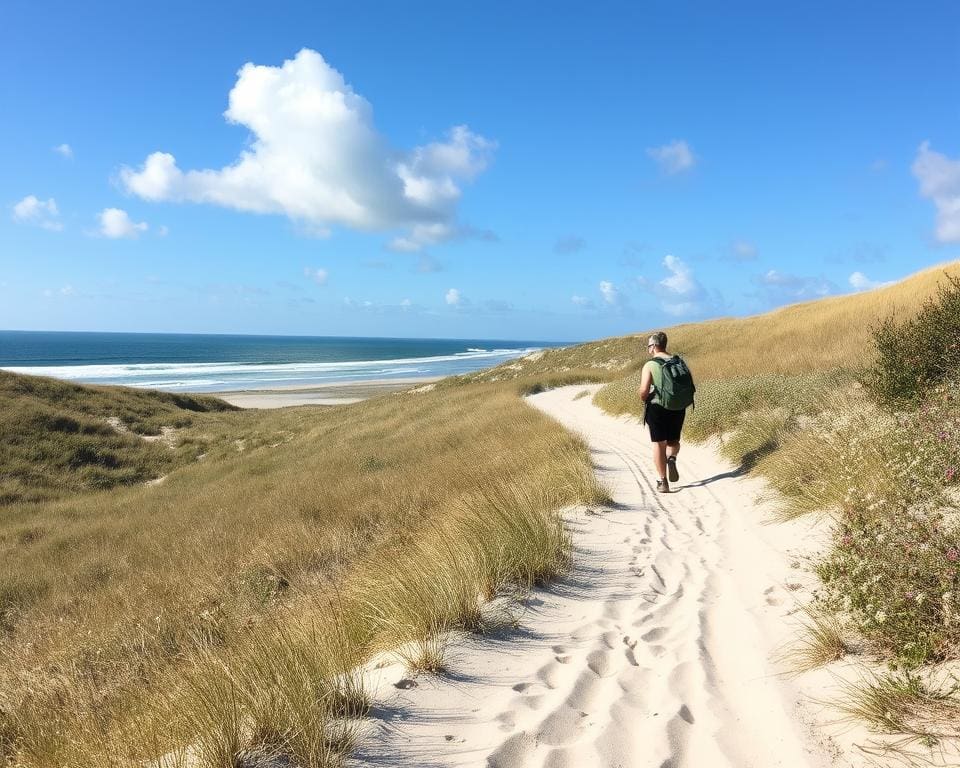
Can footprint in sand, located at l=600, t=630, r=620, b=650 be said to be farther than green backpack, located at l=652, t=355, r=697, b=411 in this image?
No

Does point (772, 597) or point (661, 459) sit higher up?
point (661, 459)

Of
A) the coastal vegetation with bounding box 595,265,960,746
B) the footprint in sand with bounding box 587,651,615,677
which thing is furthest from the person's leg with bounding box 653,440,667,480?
the footprint in sand with bounding box 587,651,615,677

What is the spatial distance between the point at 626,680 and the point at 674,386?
5.33 m

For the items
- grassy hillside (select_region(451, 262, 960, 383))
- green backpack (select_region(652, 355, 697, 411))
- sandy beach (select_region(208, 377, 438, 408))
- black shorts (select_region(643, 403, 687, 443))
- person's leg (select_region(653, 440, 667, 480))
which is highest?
grassy hillside (select_region(451, 262, 960, 383))

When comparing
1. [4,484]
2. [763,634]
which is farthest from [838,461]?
[4,484]

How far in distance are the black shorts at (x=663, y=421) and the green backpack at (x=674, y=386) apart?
118 mm

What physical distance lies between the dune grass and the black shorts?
45.6 inches

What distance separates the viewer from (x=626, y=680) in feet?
11.2

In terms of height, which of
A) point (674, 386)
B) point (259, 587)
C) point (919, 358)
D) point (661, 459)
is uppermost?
point (919, 358)

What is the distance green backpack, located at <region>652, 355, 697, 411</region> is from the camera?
26.6 feet

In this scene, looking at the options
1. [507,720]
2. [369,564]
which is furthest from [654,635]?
[369,564]

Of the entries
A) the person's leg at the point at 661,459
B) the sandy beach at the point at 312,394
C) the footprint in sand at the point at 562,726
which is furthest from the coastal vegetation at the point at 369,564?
the sandy beach at the point at 312,394

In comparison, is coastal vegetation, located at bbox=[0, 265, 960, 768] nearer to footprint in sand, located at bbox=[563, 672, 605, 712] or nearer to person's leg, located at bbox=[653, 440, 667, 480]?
footprint in sand, located at bbox=[563, 672, 605, 712]

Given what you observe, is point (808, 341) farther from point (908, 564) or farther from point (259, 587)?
point (259, 587)
